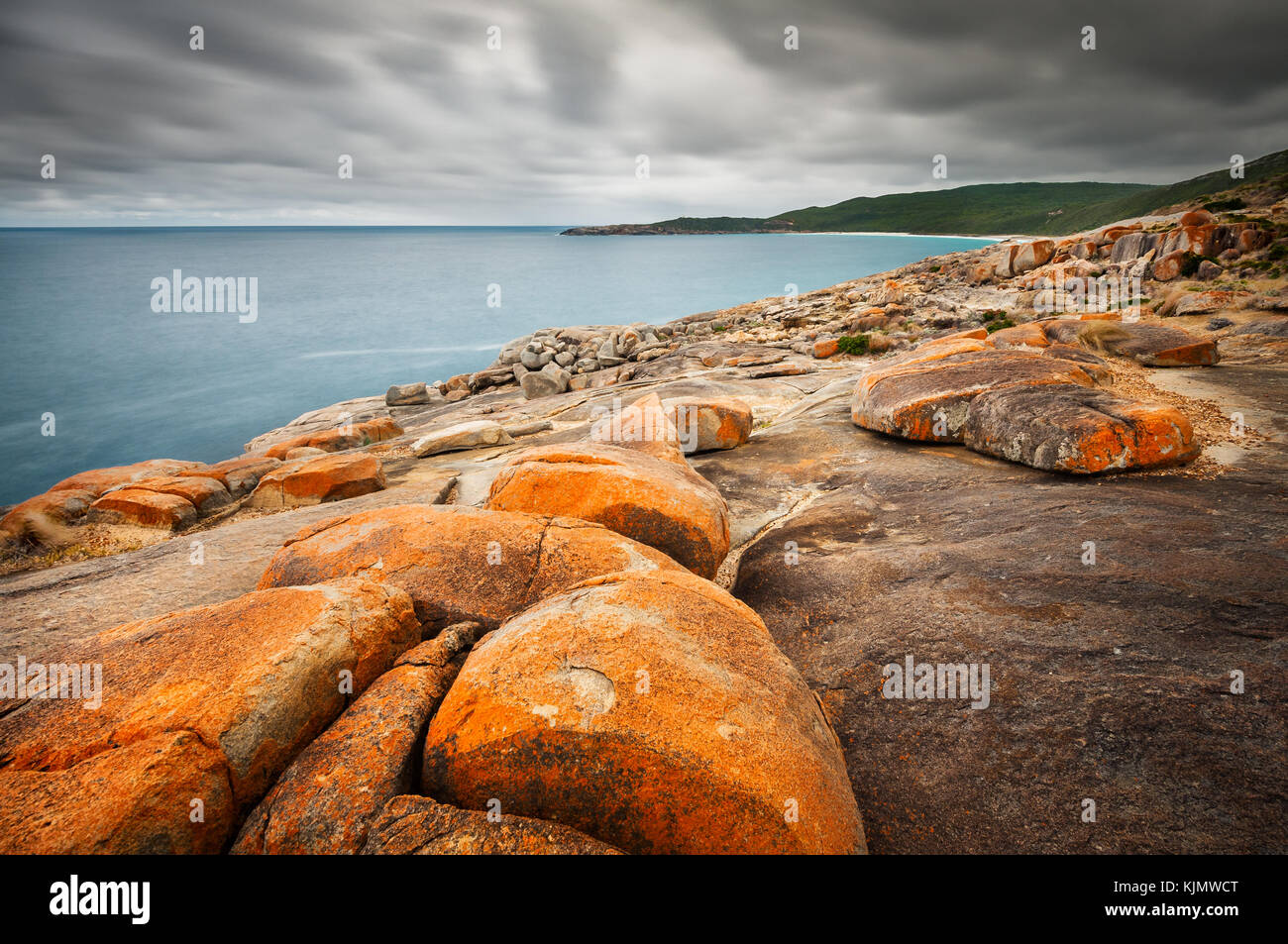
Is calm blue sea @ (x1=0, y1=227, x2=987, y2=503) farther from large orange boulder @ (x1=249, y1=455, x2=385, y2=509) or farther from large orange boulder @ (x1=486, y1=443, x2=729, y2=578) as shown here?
large orange boulder @ (x1=486, y1=443, x2=729, y2=578)

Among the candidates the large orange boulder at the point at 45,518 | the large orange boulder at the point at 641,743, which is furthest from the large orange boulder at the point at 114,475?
the large orange boulder at the point at 641,743

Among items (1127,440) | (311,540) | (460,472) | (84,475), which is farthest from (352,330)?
(1127,440)

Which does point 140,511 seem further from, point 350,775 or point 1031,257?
point 1031,257

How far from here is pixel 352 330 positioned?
183 ft

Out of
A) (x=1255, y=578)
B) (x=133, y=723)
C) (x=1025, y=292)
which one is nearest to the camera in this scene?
(x=133, y=723)

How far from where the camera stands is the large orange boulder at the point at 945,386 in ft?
28.8

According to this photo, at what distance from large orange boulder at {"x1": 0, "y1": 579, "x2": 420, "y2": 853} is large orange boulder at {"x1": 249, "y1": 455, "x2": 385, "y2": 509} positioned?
243 inches

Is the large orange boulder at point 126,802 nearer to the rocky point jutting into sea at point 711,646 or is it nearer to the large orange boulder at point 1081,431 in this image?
the rocky point jutting into sea at point 711,646

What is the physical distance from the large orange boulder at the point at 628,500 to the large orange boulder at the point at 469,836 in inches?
139

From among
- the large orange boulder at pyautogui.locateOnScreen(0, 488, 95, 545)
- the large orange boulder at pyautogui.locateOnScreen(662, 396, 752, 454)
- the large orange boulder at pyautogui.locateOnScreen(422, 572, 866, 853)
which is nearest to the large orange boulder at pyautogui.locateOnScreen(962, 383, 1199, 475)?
the large orange boulder at pyautogui.locateOnScreen(662, 396, 752, 454)

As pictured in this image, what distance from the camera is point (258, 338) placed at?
5262cm
